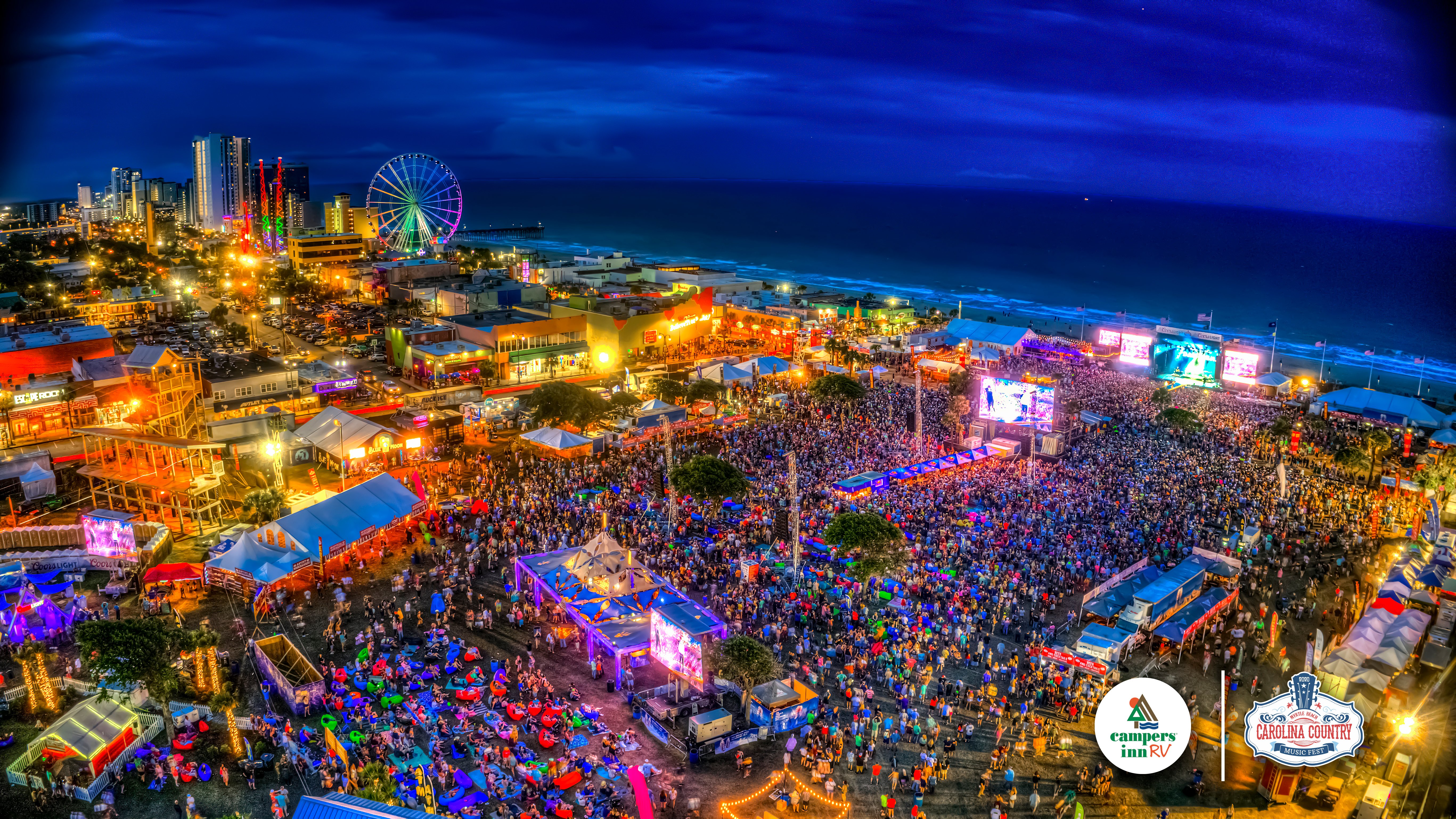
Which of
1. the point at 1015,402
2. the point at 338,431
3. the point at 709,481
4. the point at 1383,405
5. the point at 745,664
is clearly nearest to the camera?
the point at 745,664

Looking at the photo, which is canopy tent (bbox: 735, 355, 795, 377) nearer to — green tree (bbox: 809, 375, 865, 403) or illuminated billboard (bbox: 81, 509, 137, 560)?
green tree (bbox: 809, 375, 865, 403)

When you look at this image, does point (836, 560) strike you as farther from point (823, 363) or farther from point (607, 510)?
point (823, 363)

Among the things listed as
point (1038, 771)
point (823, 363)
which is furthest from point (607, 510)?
point (823, 363)

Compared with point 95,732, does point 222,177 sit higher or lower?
higher

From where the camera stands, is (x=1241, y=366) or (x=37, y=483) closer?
(x=37, y=483)

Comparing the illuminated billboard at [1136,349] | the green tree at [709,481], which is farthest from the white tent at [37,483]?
the illuminated billboard at [1136,349]

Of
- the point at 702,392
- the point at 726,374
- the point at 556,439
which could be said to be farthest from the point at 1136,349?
the point at 556,439

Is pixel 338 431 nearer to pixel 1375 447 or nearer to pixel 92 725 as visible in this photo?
pixel 92 725
